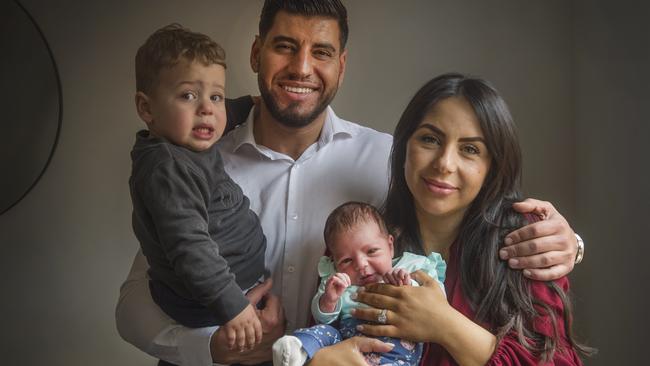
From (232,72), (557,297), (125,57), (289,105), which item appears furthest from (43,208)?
(557,297)

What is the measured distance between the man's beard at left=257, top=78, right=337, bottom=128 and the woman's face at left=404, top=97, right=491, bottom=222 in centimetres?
27

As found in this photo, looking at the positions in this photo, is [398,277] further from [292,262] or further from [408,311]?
[292,262]

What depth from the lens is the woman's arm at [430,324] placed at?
3.68 feet

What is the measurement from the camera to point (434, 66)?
172 cm

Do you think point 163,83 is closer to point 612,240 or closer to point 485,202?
point 485,202

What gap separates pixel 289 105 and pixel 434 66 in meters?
0.51

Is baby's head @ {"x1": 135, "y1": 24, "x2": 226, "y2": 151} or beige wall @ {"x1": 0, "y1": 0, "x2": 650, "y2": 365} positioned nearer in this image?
baby's head @ {"x1": 135, "y1": 24, "x2": 226, "y2": 151}

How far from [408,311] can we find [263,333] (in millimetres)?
348

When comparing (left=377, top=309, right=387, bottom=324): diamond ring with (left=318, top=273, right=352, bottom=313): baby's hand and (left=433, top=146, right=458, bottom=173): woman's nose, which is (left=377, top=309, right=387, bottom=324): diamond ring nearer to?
(left=318, top=273, right=352, bottom=313): baby's hand

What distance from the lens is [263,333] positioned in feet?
4.35

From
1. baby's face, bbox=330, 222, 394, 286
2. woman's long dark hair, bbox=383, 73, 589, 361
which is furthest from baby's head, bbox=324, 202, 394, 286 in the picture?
woman's long dark hair, bbox=383, 73, 589, 361

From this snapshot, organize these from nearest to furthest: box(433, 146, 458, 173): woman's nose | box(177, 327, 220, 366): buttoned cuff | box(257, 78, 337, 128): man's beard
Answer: box(433, 146, 458, 173): woman's nose
box(177, 327, 220, 366): buttoned cuff
box(257, 78, 337, 128): man's beard

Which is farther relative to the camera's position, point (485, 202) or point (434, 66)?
point (434, 66)

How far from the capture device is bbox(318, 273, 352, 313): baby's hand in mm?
1139
